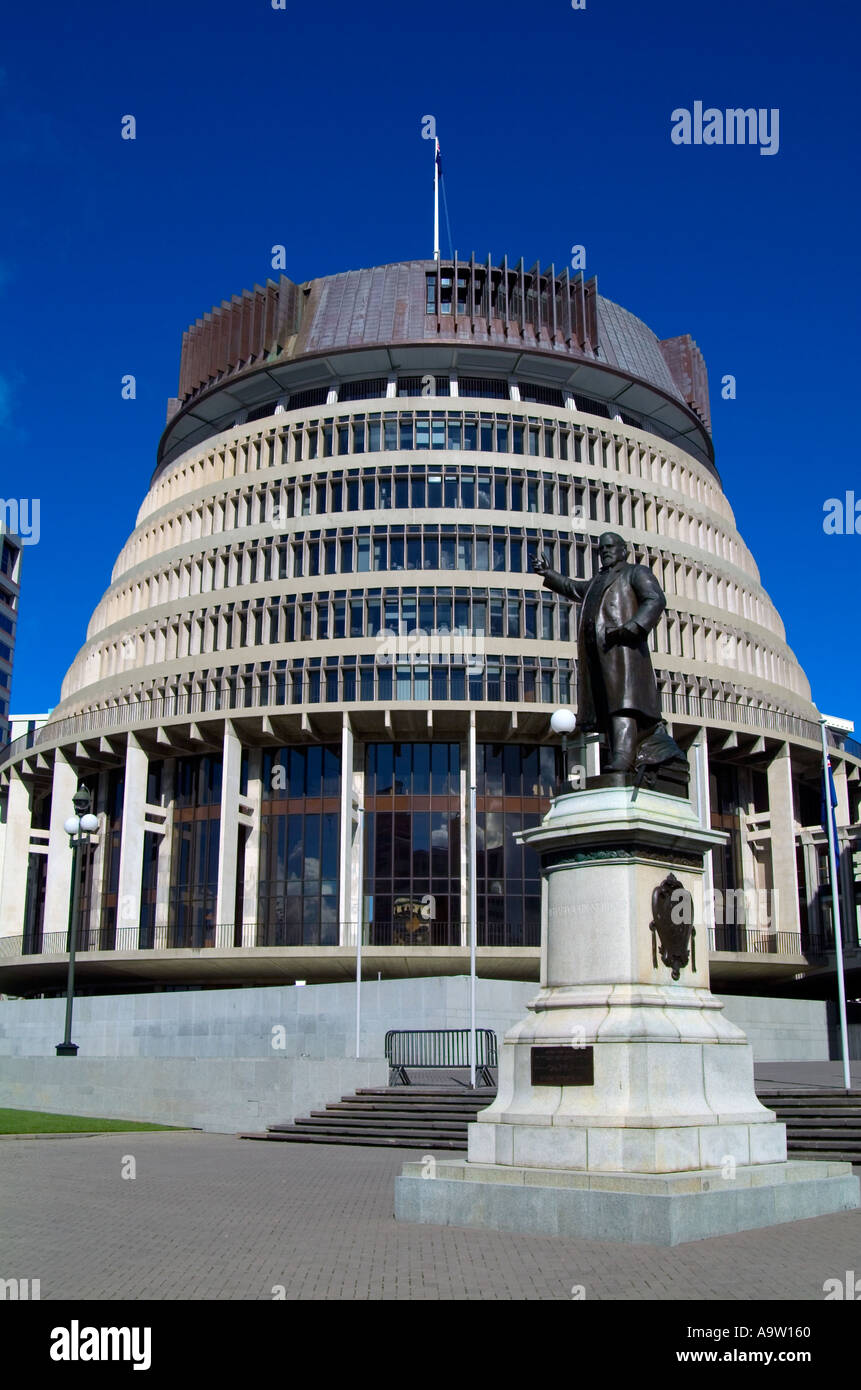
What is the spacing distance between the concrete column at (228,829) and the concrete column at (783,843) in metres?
23.5

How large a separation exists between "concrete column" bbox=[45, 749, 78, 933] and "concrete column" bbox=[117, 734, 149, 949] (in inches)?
117

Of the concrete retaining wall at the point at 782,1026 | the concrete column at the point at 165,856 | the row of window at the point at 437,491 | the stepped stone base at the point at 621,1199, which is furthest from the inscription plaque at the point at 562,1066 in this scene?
the row of window at the point at 437,491

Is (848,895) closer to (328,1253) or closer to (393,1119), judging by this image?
(393,1119)

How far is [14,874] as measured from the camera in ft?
201

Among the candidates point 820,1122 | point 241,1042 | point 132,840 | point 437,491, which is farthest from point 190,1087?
point 437,491

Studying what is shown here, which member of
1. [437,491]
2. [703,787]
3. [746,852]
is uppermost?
[437,491]

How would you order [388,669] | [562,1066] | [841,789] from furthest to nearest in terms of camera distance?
[841,789] < [388,669] < [562,1066]

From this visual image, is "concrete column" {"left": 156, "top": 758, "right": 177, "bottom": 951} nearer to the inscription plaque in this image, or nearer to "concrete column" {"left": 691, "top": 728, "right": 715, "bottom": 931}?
"concrete column" {"left": 691, "top": 728, "right": 715, "bottom": 931}

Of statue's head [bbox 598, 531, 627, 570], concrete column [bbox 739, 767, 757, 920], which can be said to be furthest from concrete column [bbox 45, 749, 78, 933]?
statue's head [bbox 598, 531, 627, 570]

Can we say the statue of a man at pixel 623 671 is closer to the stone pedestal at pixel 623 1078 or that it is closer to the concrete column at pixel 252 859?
the stone pedestal at pixel 623 1078

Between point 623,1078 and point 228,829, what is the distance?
42.2 m

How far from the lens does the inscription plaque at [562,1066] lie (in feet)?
41.8

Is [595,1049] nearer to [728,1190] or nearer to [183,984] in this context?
[728,1190]
